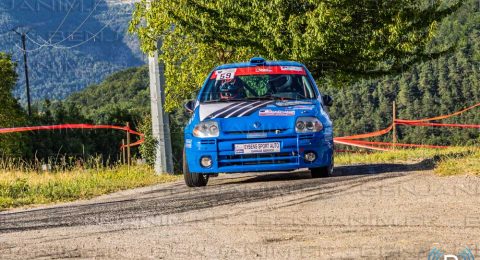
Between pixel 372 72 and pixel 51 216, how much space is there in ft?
58.3

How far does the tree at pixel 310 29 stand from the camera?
2223cm

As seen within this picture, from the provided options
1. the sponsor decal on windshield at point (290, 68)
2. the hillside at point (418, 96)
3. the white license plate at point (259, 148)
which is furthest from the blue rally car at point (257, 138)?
the hillside at point (418, 96)

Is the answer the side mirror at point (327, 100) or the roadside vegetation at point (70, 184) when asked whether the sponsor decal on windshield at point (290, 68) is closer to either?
the side mirror at point (327, 100)

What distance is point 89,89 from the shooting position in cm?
15538

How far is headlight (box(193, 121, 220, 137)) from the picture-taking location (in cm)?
1109

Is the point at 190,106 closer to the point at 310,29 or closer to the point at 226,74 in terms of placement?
the point at 226,74

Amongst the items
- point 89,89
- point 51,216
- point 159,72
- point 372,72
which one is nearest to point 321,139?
point 51,216

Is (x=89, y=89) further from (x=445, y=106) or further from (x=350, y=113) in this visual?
(x=445, y=106)

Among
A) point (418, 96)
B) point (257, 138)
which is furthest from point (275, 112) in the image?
point (418, 96)

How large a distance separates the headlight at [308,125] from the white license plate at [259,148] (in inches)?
15.0

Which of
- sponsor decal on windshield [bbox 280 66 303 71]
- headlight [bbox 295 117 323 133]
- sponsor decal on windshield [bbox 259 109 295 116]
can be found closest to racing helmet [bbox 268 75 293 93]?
sponsor decal on windshield [bbox 280 66 303 71]

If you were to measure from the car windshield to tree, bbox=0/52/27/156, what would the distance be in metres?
52.2

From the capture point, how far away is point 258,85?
12.0 m

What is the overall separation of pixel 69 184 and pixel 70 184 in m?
→ 0.03
